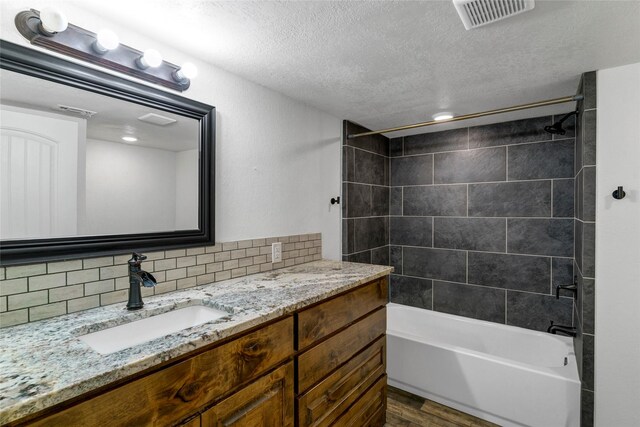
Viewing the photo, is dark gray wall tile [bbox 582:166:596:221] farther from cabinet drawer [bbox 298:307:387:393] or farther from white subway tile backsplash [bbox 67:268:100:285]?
white subway tile backsplash [bbox 67:268:100:285]

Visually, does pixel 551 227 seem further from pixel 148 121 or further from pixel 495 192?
pixel 148 121

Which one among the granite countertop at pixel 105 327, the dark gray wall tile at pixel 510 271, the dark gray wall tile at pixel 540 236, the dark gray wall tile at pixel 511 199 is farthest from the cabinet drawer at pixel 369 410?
the dark gray wall tile at pixel 511 199

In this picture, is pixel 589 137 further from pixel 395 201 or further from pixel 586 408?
pixel 395 201

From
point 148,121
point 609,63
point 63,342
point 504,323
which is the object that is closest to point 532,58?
point 609,63

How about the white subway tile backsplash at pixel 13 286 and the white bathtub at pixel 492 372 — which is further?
the white bathtub at pixel 492 372

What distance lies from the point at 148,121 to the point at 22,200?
0.59 metres

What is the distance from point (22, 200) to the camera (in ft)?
3.72

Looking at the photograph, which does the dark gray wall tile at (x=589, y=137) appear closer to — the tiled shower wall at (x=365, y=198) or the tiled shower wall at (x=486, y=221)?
the tiled shower wall at (x=486, y=221)

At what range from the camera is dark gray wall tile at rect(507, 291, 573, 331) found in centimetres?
261

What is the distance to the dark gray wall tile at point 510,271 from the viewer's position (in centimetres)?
269

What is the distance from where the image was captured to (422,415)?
7.37ft

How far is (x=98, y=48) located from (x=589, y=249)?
2642 millimetres

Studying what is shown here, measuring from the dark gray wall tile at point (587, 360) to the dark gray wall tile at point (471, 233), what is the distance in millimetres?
1083

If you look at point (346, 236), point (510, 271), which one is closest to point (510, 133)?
point (510, 271)
